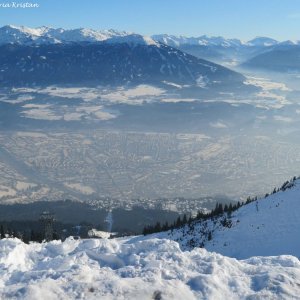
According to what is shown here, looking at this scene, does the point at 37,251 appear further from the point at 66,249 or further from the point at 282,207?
the point at 282,207

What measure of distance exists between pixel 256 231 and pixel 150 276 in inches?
1366

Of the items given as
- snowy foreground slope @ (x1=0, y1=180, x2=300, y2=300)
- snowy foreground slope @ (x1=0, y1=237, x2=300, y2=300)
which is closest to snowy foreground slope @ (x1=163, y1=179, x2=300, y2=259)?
snowy foreground slope @ (x1=0, y1=180, x2=300, y2=300)

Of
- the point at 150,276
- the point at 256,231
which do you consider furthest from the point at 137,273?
the point at 256,231

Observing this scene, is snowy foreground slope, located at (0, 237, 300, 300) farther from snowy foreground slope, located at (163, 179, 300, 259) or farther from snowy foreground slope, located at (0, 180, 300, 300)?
snowy foreground slope, located at (163, 179, 300, 259)

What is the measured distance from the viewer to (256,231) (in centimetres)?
5962

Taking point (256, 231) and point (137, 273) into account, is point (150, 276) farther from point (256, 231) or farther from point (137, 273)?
point (256, 231)

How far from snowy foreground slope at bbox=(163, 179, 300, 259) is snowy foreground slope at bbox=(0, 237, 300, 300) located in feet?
69.0

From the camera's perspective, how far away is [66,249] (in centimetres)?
3744

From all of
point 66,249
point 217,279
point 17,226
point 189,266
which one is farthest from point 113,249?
point 17,226

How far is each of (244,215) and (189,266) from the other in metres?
42.6

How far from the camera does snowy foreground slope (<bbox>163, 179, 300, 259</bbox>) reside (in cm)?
5384

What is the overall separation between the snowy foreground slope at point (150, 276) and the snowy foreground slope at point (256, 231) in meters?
21.0

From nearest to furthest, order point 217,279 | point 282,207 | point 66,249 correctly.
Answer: point 217,279 < point 66,249 < point 282,207

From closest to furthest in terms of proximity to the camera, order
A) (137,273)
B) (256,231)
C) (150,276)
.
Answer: (150,276) → (137,273) → (256,231)
